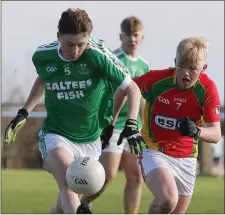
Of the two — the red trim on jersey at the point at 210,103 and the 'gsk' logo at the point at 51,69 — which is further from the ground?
the 'gsk' logo at the point at 51,69

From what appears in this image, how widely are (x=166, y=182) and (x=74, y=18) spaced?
1.71 m

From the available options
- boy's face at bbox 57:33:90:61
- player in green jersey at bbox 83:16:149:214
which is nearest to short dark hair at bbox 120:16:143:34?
player in green jersey at bbox 83:16:149:214

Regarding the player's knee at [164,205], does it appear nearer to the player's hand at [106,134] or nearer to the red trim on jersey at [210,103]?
the red trim on jersey at [210,103]

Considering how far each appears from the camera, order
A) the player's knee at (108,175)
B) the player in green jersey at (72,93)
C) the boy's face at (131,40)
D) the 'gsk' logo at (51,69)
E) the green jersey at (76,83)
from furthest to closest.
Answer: the boy's face at (131,40) → the player's knee at (108,175) → the 'gsk' logo at (51,69) → the green jersey at (76,83) → the player in green jersey at (72,93)

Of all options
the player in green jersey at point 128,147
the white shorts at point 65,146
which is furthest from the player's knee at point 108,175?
the white shorts at point 65,146

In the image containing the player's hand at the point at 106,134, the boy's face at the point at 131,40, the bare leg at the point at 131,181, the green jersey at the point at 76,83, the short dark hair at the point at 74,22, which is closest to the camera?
the short dark hair at the point at 74,22

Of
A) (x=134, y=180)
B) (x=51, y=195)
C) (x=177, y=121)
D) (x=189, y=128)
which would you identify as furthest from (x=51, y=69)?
(x=51, y=195)

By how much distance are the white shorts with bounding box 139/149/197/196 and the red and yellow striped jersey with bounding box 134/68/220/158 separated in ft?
0.21

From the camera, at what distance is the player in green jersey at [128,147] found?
10.4 metres

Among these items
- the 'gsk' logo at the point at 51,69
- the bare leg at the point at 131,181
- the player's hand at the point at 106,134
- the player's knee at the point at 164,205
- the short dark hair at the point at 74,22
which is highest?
the short dark hair at the point at 74,22

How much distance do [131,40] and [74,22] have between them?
3.37 meters

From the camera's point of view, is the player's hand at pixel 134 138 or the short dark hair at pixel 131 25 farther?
the short dark hair at pixel 131 25

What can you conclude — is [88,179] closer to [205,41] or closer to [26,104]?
[26,104]

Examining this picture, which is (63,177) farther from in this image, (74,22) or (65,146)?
(74,22)
